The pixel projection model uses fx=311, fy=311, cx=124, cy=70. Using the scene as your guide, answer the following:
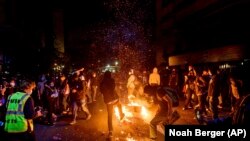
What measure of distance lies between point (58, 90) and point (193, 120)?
257 inches

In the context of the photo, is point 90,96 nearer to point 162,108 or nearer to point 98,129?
point 98,129

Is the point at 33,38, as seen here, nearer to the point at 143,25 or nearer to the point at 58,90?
the point at 58,90

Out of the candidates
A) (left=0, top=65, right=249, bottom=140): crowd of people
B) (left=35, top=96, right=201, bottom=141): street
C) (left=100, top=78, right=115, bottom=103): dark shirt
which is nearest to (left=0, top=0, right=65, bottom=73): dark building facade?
(left=0, top=65, right=249, bottom=140): crowd of people

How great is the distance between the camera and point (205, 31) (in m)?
19.7

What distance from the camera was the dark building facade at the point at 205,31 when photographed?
619 inches

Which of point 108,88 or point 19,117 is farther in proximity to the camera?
point 108,88

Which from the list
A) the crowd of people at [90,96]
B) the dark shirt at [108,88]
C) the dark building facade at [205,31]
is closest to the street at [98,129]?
the crowd of people at [90,96]

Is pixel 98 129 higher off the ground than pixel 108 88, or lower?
lower

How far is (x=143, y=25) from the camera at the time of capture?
3612 cm

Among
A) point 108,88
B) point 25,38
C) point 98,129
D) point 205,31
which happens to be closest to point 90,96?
point 25,38

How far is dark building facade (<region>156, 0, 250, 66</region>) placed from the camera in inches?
619

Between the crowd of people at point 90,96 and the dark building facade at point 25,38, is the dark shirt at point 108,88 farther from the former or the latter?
the dark building facade at point 25,38

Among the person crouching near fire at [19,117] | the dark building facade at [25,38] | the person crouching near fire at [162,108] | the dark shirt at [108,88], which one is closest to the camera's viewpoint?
the person crouching near fire at [19,117]

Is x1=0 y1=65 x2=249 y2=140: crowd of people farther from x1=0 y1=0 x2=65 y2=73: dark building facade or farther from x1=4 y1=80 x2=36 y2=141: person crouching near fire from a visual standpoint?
x1=0 y1=0 x2=65 y2=73: dark building facade
